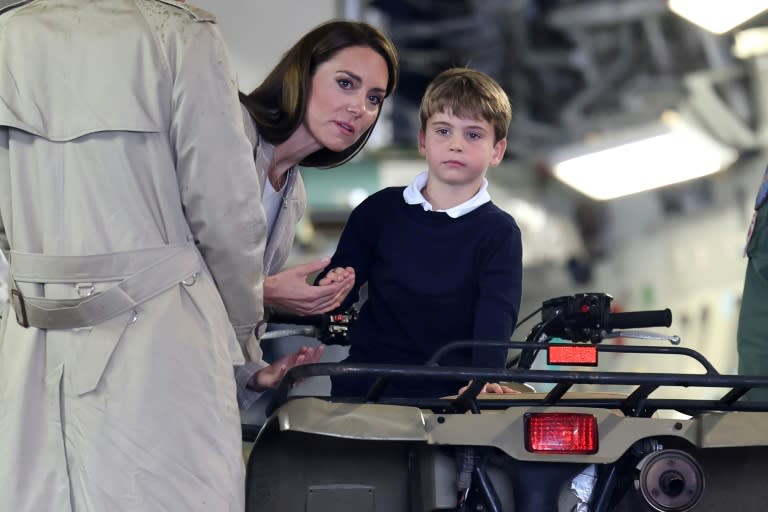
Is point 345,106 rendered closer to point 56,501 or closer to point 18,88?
point 18,88

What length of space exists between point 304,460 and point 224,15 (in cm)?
736

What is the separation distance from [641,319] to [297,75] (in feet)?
4.14

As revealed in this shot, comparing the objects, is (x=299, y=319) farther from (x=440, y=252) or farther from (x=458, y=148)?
(x=458, y=148)

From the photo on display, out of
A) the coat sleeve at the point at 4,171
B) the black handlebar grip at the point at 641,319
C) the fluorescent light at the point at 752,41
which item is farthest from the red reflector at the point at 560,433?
the fluorescent light at the point at 752,41

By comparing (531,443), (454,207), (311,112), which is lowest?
(531,443)

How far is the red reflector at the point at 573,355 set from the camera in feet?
10.6

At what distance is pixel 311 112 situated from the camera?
394cm

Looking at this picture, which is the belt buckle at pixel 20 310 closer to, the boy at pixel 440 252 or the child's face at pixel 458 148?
the boy at pixel 440 252

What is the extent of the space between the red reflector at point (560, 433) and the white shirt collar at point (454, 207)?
989 millimetres

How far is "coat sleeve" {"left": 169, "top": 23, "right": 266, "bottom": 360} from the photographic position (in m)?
3.05

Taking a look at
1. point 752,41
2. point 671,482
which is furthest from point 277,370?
point 752,41

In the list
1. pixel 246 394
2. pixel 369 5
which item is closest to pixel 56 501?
pixel 246 394

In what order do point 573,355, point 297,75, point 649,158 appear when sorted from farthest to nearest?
point 649,158 → point 297,75 → point 573,355

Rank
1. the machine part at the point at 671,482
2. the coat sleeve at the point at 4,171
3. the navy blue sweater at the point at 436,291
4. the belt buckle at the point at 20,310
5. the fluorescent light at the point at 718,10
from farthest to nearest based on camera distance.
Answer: the fluorescent light at the point at 718,10 < the navy blue sweater at the point at 436,291 < the machine part at the point at 671,482 < the coat sleeve at the point at 4,171 < the belt buckle at the point at 20,310
